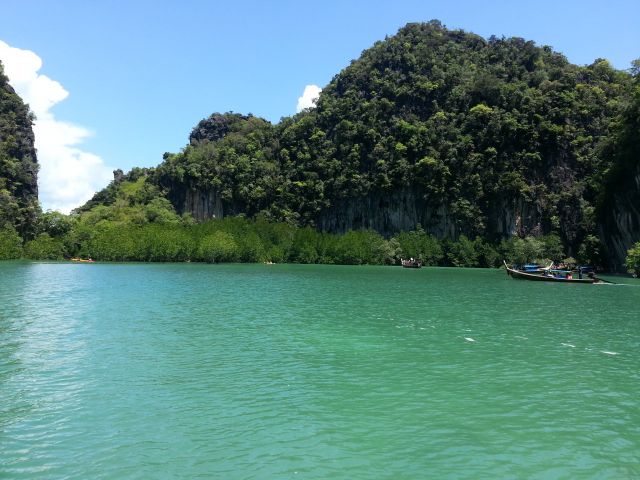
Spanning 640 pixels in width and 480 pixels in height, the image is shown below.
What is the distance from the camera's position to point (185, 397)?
43.4 feet

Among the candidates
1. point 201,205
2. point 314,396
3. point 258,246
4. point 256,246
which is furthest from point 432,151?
point 314,396

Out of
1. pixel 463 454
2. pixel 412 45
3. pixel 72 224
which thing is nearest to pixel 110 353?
pixel 463 454

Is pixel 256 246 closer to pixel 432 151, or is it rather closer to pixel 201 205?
pixel 201 205

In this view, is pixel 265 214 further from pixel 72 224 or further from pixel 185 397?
pixel 185 397

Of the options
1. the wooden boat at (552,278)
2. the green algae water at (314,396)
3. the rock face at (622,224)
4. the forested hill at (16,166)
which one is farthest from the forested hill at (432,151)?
the green algae water at (314,396)

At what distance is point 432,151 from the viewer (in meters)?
114

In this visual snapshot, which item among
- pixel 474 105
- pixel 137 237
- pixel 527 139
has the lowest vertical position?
pixel 137 237

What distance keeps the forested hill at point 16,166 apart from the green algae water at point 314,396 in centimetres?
10159

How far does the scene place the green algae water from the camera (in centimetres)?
951

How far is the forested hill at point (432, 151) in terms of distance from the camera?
10444 centimetres

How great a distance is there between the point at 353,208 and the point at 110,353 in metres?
106

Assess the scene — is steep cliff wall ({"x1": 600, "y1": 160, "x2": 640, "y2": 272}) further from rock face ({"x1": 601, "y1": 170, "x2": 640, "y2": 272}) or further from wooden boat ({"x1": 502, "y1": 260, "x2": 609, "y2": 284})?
wooden boat ({"x1": 502, "y1": 260, "x2": 609, "y2": 284})

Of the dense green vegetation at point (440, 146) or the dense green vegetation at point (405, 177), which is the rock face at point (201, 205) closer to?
the dense green vegetation at point (405, 177)

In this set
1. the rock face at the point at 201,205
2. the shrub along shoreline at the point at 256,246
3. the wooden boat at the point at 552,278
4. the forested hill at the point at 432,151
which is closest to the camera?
the wooden boat at the point at 552,278
